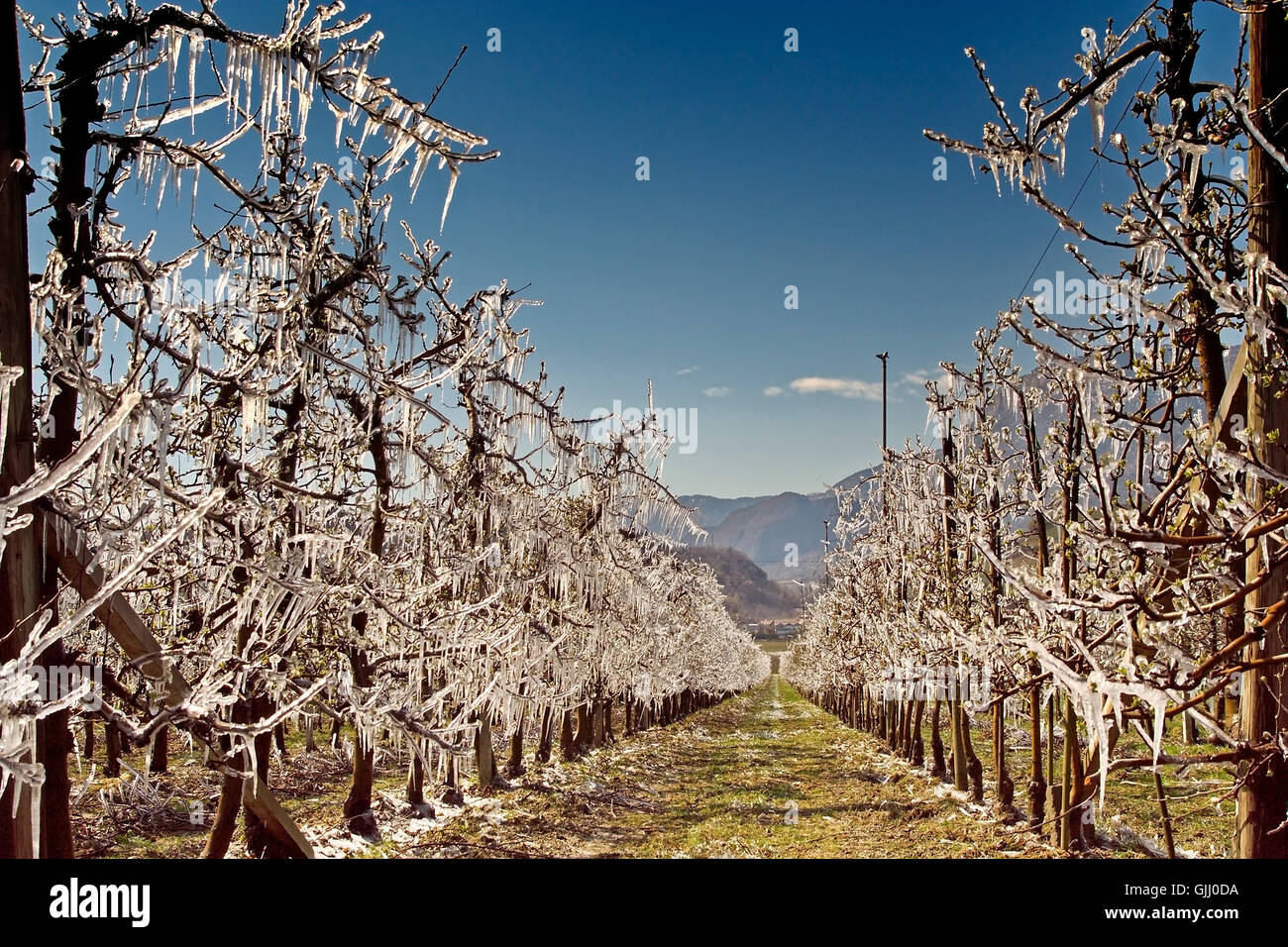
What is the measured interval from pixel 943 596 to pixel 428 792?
10163 mm

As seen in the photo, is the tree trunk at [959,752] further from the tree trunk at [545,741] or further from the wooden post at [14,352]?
the wooden post at [14,352]

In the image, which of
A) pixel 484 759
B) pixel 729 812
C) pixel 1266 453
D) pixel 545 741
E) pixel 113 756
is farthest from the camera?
pixel 545 741

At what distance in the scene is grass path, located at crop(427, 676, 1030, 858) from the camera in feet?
39.9

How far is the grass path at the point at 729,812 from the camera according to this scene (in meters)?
12.2

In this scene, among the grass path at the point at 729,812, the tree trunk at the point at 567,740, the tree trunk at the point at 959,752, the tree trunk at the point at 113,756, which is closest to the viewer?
the grass path at the point at 729,812

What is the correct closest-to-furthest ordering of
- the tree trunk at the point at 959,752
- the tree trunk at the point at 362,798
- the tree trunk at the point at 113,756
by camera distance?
the tree trunk at the point at 362,798 → the tree trunk at the point at 113,756 → the tree trunk at the point at 959,752

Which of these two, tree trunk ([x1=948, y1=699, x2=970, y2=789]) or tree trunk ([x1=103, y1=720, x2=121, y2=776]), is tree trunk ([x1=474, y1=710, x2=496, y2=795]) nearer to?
tree trunk ([x1=103, y1=720, x2=121, y2=776])

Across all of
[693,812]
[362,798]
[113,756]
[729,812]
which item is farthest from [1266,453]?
[113,756]

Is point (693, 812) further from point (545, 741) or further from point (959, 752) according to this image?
point (959, 752)

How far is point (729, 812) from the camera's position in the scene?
51.6 ft

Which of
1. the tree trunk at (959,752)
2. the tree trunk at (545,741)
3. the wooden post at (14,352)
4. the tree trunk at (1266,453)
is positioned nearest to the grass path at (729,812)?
the tree trunk at (545,741)

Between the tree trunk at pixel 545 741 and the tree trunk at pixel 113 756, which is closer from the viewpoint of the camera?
the tree trunk at pixel 113 756

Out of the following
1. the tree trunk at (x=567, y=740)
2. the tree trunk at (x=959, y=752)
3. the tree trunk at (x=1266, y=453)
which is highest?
the tree trunk at (x=1266, y=453)

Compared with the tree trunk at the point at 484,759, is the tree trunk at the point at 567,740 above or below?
below
